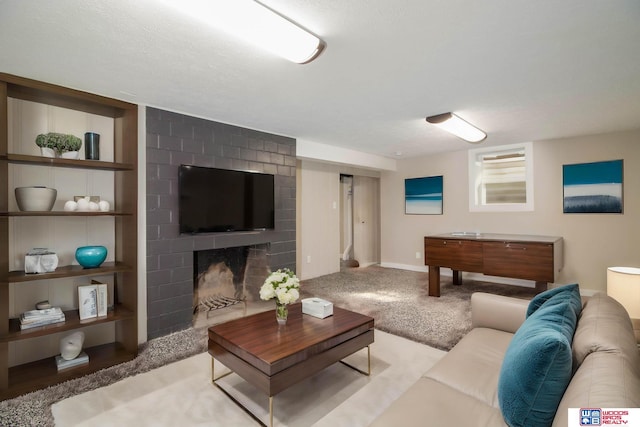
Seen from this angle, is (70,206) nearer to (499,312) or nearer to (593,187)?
(499,312)

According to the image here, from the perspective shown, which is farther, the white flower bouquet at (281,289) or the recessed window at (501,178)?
the recessed window at (501,178)

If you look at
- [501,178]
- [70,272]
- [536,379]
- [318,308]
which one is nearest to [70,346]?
[70,272]

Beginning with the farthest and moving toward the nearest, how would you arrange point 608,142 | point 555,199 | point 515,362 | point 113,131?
point 555,199 → point 608,142 → point 113,131 → point 515,362

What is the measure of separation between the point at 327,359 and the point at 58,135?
2.60 meters

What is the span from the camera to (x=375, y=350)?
2.71 metres

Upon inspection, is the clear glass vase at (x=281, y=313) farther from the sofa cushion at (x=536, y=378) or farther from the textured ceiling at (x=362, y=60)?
the textured ceiling at (x=362, y=60)

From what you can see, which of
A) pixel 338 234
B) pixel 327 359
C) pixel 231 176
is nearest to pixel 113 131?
pixel 231 176

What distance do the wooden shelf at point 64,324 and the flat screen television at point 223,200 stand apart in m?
0.91

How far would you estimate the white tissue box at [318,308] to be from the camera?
2.35 m

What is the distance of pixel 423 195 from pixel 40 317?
5.65 m

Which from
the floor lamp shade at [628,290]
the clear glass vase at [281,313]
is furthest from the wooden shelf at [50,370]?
the floor lamp shade at [628,290]

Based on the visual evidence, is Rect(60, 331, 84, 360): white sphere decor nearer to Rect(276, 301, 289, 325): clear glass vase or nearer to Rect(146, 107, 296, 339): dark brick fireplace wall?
Rect(146, 107, 296, 339): dark brick fireplace wall

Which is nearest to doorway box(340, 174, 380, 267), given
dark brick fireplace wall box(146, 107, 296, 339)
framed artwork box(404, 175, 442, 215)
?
framed artwork box(404, 175, 442, 215)

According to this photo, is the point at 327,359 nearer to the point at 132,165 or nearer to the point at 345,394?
the point at 345,394
